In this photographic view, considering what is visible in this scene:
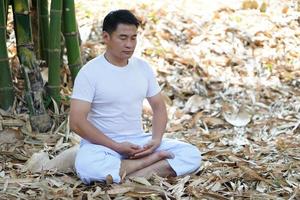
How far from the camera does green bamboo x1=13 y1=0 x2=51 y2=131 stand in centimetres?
354

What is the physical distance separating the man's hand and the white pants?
0.17ft

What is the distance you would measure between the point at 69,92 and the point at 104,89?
1.24 meters

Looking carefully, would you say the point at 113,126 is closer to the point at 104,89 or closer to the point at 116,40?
the point at 104,89

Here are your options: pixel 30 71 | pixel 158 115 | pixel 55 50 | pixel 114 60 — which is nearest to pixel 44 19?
pixel 55 50

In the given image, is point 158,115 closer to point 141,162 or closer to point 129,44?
point 141,162

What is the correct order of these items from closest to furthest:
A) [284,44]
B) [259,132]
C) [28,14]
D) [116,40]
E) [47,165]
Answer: [116,40] → [47,165] → [28,14] → [259,132] → [284,44]

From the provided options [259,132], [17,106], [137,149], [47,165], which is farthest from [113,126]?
[259,132]

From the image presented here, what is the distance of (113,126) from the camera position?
9.71ft

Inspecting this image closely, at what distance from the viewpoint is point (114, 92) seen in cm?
290

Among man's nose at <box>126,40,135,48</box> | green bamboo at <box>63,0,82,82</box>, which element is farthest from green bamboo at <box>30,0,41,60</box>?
man's nose at <box>126,40,135,48</box>

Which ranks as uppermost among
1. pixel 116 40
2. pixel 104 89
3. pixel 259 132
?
pixel 116 40

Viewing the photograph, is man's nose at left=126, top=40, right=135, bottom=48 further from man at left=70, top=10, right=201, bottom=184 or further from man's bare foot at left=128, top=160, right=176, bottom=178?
man's bare foot at left=128, top=160, right=176, bottom=178

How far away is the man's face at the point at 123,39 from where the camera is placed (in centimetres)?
280

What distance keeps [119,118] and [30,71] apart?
86 cm
